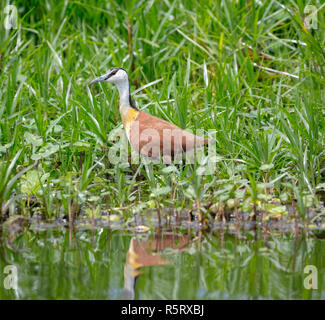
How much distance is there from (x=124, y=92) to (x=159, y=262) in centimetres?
245

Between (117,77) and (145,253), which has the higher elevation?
(117,77)

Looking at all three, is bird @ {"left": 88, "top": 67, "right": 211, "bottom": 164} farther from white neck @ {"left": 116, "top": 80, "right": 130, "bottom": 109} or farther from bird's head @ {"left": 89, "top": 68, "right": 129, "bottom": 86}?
bird's head @ {"left": 89, "top": 68, "right": 129, "bottom": 86}

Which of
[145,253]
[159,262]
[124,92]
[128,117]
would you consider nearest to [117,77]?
[124,92]

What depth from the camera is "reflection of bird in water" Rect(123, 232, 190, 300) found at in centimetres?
376

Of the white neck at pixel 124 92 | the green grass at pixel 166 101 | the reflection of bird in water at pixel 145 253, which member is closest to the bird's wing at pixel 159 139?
the green grass at pixel 166 101

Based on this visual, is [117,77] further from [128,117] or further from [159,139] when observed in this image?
[159,139]

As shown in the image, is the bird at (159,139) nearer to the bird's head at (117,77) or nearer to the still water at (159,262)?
the bird's head at (117,77)

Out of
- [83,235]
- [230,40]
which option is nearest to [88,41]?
[230,40]

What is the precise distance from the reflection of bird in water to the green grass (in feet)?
1.29

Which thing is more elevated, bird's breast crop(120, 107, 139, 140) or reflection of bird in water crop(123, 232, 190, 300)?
bird's breast crop(120, 107, 139, 140)

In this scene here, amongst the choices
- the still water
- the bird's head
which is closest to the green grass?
the bird's head

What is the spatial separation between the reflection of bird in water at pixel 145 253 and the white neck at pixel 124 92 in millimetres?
1752

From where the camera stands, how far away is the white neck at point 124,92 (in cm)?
605

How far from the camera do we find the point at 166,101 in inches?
250
